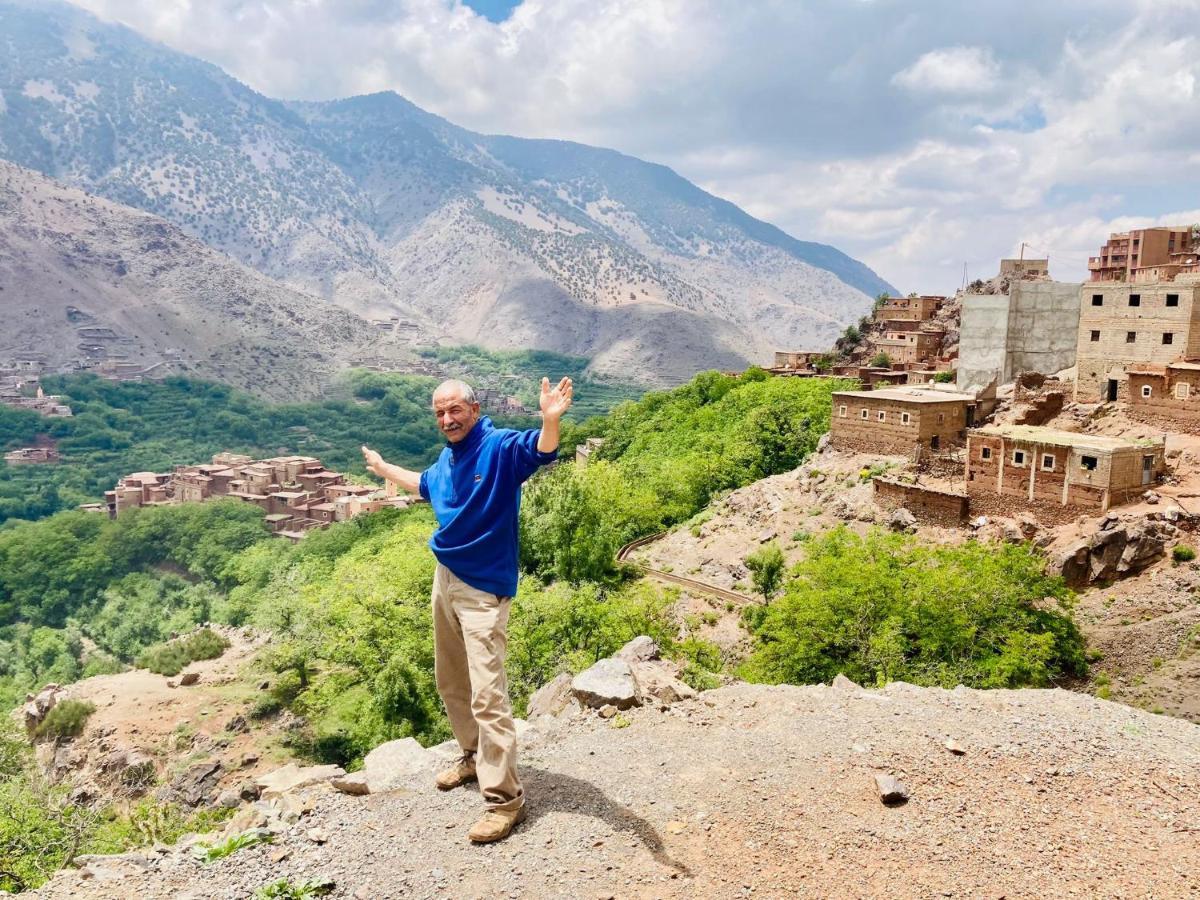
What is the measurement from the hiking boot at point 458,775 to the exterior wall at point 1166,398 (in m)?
21.7

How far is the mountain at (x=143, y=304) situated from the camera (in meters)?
131

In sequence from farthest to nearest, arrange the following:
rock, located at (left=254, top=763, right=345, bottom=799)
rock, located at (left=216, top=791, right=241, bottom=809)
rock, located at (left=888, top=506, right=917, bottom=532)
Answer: rock, located at (left=888, top=506, right=917, bottom=532), rock, located at (left=216, top=791, right=241, bottom=809), rock, located at (left=254, top=763, right=345, bottom=799)

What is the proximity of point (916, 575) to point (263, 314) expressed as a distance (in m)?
153

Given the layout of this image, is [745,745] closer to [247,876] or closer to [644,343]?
[247,876]

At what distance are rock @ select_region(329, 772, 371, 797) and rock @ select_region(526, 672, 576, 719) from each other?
2.11 metres

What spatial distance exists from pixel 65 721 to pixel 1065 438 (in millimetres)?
29249

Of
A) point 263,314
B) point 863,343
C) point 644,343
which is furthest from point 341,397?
point 863,343

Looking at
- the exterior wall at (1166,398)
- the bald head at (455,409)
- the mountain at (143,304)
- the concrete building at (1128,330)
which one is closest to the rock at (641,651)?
the bald head at (455,409)

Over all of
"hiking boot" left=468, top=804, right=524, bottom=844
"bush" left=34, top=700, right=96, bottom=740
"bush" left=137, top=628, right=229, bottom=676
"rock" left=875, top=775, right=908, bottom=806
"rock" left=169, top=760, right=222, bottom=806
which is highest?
"rock" left=875, top=775, right=908, bottom=806

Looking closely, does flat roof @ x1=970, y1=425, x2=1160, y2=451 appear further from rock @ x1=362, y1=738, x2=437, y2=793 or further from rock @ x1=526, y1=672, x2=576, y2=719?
rock @ x1=362, y1=738, x2=437, y2=793

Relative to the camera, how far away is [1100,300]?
85.1 ft

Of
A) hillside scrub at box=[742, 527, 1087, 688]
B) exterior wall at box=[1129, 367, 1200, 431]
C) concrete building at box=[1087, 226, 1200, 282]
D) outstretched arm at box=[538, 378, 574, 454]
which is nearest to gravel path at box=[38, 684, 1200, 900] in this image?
outstretched arm at box=[538, 378, 574, 454]

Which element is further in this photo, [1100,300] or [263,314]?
[263,314]

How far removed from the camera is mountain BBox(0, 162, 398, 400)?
131 m
